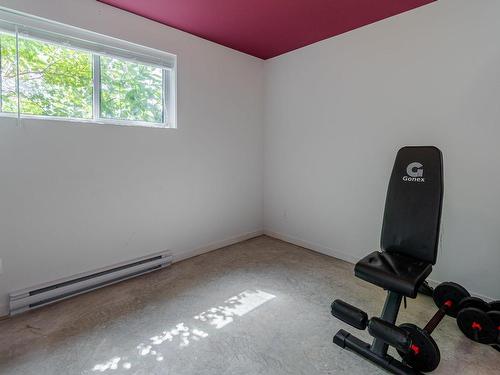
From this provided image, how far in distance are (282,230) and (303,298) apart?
4.67ft

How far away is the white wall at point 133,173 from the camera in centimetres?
195

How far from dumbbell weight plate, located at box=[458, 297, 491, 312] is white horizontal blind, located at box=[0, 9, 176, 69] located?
3.08m

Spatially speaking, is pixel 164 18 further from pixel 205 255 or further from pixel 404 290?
pixel 404 290

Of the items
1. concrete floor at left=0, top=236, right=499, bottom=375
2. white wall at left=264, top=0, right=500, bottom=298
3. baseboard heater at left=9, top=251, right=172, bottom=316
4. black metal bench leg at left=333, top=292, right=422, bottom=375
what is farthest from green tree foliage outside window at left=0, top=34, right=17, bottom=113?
black metal bench leg at left=333, top=292, right=422, bottom=375

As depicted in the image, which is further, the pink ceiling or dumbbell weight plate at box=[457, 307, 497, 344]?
the pink ceiling

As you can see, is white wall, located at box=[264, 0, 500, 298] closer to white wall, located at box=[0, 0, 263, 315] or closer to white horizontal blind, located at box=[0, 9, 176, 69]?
white wall, located at box=[0, 0, 263, 315]

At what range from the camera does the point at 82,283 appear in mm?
2156

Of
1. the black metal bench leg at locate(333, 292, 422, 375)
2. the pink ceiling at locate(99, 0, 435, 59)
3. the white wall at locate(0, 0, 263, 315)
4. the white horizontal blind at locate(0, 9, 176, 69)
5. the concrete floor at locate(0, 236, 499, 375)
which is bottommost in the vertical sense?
the concrete floor at locate(0, 236, 499, 375)

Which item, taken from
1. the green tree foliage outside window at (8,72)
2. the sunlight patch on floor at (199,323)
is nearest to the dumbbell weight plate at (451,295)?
the sunlight patch on floor at (199,323)

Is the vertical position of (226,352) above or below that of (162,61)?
below

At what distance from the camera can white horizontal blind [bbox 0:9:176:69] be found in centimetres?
188

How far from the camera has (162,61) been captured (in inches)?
102

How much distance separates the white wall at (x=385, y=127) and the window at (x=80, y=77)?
4.88ft

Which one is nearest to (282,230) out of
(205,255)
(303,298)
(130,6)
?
(205,255)
